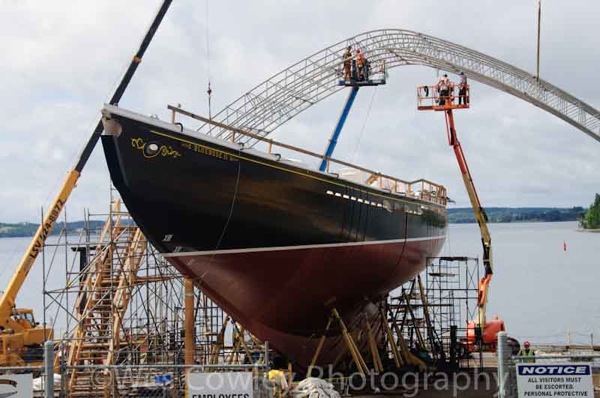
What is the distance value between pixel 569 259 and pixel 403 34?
329ft

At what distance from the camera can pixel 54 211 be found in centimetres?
2848

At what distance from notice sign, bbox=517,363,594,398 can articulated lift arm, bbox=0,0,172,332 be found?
19.2 meters

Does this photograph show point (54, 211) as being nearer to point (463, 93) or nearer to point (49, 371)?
point (463, 93)

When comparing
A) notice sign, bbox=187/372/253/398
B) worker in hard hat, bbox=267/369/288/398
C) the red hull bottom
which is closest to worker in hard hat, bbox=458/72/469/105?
the red hull bottom

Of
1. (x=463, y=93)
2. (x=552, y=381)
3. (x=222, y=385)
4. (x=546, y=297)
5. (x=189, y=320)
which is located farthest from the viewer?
(x=546, y=297)

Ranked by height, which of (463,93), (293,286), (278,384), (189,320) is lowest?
(278,384)

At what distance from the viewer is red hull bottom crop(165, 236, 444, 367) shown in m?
18.3

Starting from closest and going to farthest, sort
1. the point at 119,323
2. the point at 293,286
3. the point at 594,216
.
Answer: the point at 293,286 → the point at 119,323 → the point at 594,216

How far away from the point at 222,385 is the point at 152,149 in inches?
265

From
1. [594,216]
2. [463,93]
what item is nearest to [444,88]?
[463,93]

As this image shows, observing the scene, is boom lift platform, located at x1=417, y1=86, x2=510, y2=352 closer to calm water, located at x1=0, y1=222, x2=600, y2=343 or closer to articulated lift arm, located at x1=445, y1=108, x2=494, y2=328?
articulated lift arm, located at x1=445, y1=108, x2=494, y2=328

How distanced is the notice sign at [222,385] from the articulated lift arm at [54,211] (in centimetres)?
1677

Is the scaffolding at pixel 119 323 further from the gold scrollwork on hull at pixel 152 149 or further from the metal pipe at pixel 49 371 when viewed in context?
the metal pipe at pixel 49 371

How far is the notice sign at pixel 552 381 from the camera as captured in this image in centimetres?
1063
